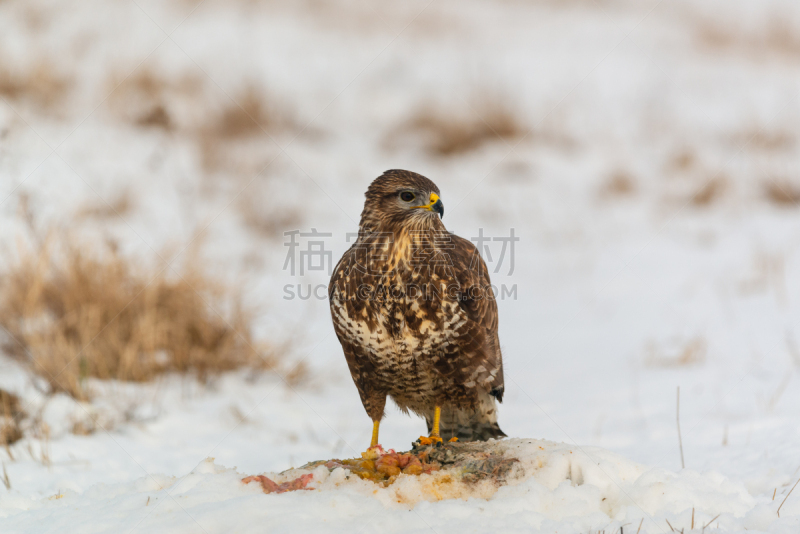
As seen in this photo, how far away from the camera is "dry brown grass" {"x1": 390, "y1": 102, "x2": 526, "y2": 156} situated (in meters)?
11.7

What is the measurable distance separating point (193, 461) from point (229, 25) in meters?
12.1

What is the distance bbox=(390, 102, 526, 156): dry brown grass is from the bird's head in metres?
8.41

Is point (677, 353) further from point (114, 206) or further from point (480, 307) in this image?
point (114, 206)

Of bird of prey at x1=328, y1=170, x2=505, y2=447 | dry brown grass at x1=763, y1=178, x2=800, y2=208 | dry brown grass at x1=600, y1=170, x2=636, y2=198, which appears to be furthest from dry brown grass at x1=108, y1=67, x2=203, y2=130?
dry brown grass at x1=763, y1=178, x2=800, y2=208

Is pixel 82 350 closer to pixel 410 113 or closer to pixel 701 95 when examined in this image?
pixel 410 113

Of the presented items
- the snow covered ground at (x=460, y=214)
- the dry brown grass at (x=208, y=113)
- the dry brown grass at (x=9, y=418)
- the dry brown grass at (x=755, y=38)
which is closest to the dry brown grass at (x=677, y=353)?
the snow covered ground at (x=460, y=214)

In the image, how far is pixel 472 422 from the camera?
11.5 ft

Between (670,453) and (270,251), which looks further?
(270,251)

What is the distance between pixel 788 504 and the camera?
2.37m

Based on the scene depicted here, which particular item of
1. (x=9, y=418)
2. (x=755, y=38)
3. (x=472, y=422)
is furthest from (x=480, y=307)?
(x=755, y=38)

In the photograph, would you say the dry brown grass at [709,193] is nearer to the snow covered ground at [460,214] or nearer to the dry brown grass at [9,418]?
the snow covered ground at [460,214]

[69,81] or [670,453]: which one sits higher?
[69,81]

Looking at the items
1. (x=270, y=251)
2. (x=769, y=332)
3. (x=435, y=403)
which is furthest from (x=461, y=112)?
(x=435, y=403)

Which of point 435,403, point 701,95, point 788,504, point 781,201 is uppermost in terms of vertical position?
point 701,95
